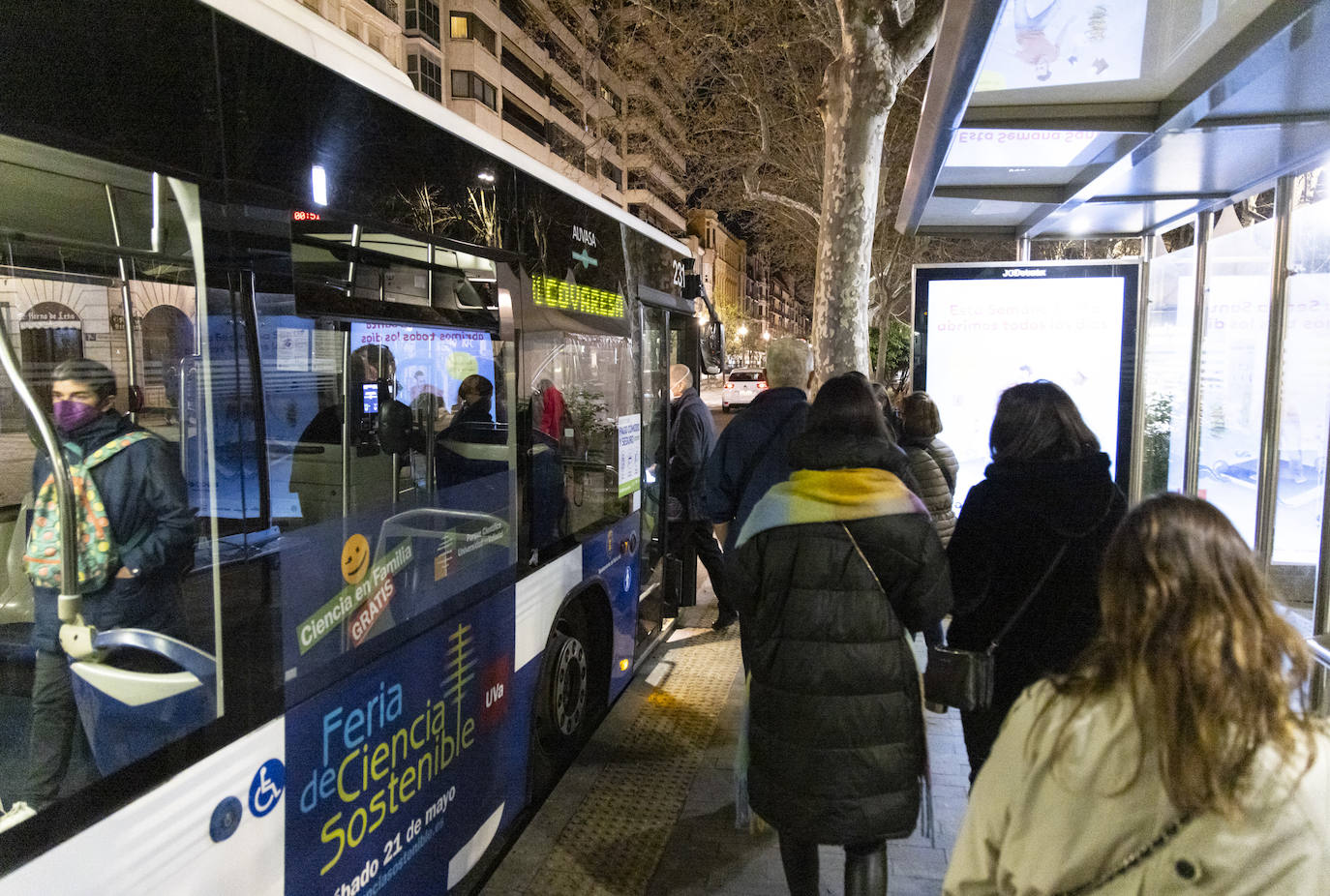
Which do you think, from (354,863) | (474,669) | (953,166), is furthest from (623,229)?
(354,863)

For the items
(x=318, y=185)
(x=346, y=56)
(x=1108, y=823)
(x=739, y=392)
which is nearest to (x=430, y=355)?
(x=318, y=185)

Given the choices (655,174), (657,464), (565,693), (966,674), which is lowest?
(565,693)

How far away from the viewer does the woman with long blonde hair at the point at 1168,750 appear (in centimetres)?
124

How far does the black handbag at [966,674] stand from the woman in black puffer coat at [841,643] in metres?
0.09

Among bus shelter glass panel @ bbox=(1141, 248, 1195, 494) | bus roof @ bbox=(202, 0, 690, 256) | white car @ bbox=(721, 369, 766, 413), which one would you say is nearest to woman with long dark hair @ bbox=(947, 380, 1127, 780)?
bus roof @ bbox=(202, 0, 690, 256)

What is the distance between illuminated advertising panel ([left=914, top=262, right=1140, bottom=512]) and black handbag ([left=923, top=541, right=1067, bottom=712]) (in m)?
4.04

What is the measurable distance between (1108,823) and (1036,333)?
5655mm

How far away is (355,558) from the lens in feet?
8.52

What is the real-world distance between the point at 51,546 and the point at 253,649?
1.63ft

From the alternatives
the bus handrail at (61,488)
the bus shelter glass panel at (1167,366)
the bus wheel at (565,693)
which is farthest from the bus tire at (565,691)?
the bus shelter glass panel at (1167,366)

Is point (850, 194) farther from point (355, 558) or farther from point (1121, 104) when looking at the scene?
point (355, 558)

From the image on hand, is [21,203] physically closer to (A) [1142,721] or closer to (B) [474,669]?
(B) [474,669]

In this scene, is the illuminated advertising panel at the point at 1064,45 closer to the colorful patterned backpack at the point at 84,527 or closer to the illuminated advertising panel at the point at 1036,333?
the illuminated advertising panel at the point at 1036,333

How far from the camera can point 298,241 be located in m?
2.37
